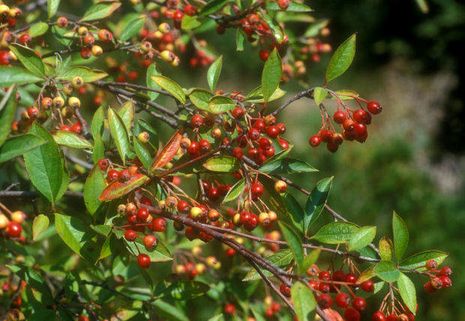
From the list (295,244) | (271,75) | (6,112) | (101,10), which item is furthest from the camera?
(101,10)

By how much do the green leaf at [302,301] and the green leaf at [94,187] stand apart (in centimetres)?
43

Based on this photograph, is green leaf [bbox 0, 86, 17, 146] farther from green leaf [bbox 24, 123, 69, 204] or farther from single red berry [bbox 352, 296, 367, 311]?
single red berry [bbox 352, 296, 367, 311]

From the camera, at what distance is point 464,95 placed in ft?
18.5

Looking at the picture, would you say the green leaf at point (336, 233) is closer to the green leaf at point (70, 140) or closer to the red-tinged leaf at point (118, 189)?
the red-tinged leaf at point (118, 189)

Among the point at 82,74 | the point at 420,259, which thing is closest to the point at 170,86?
the point at 82,74

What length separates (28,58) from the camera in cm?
126

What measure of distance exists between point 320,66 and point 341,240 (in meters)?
6.97

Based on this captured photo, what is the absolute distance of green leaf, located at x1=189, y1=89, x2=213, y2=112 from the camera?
126 cm

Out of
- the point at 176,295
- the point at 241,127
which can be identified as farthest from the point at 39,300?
the point at 241,127

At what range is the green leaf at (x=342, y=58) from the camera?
51.1 inches

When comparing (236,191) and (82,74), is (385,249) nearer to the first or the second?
(236,191)

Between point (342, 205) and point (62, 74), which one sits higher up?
point (62, 74)

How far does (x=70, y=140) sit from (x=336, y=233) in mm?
604

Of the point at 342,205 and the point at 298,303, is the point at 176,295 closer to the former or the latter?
the point at 298,303
